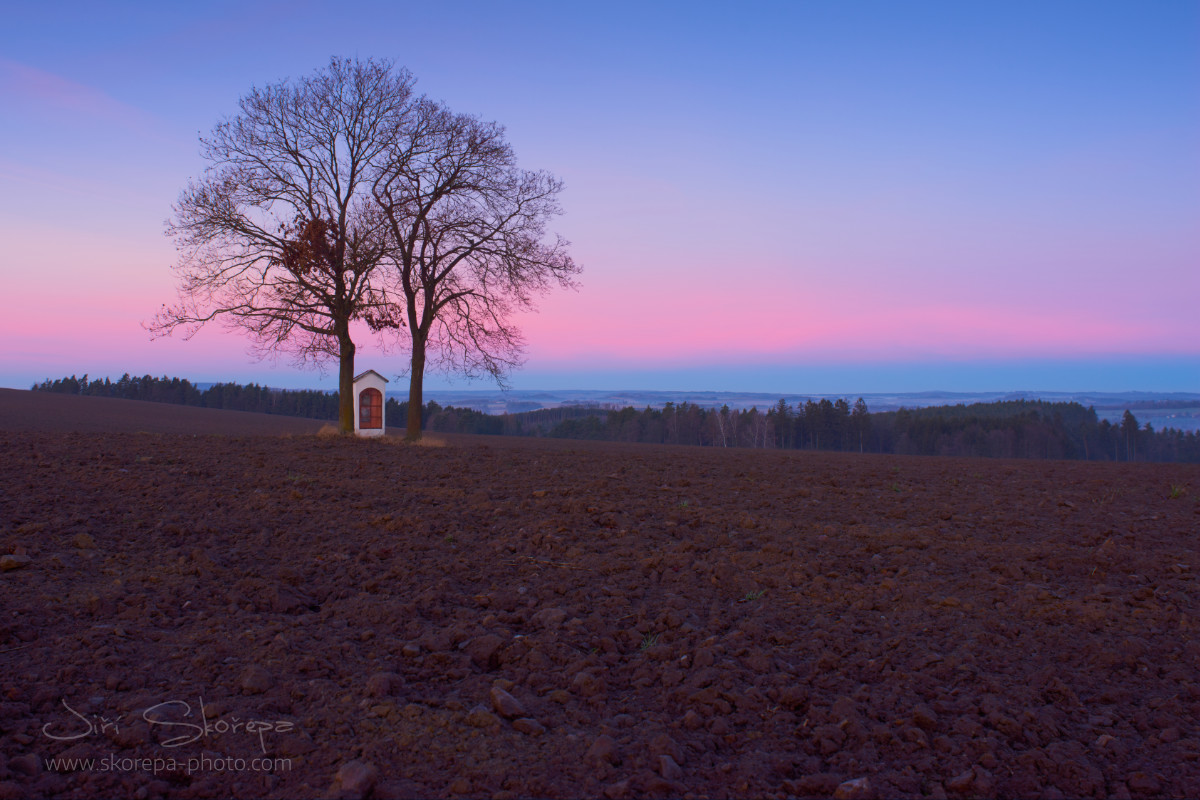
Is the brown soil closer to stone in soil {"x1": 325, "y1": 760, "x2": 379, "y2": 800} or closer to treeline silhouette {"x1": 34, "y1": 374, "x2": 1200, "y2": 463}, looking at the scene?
stone in soil {"x1": 325, "y1": 760, "x2": 379, "y2": 800}

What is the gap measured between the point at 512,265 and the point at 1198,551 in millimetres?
16863

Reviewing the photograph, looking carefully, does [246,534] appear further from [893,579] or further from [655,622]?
[893,579]

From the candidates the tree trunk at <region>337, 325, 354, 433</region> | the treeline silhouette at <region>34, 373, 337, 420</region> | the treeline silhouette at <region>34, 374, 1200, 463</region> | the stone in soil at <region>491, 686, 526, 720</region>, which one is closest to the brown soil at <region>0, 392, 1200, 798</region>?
the stone in soil at <region>491, 686, 526, 720</region>

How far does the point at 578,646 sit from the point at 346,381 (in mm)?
17790

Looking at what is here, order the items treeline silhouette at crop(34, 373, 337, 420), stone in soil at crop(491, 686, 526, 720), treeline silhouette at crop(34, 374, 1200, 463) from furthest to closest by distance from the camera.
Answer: treeline silhouette at crop(34, 373, 337, 420)
treeline silhouette at crop(34, 374, 1200, 463)
stone in soil at crop(491, 686, 526, 720)

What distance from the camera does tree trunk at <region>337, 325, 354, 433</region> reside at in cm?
2058

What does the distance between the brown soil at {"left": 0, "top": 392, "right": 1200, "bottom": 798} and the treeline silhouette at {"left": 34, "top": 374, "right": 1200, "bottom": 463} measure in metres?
44.8

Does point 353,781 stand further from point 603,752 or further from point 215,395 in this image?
point 215,395

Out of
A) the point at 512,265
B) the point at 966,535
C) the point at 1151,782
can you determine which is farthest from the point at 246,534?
the point at 512,265

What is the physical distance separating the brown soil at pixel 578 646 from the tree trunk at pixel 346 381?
11305mm

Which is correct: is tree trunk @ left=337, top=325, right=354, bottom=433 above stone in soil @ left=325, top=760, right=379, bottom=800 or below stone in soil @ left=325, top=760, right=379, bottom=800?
above

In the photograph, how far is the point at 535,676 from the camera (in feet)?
14.1

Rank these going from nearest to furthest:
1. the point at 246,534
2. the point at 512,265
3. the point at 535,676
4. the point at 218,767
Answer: the point at 218,767 → the point at 535,676 → the point at 246,534 → the point at 512,265

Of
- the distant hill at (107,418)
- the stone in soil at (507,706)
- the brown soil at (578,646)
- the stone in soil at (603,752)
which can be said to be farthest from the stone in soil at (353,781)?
the distant hill at (107,418)
